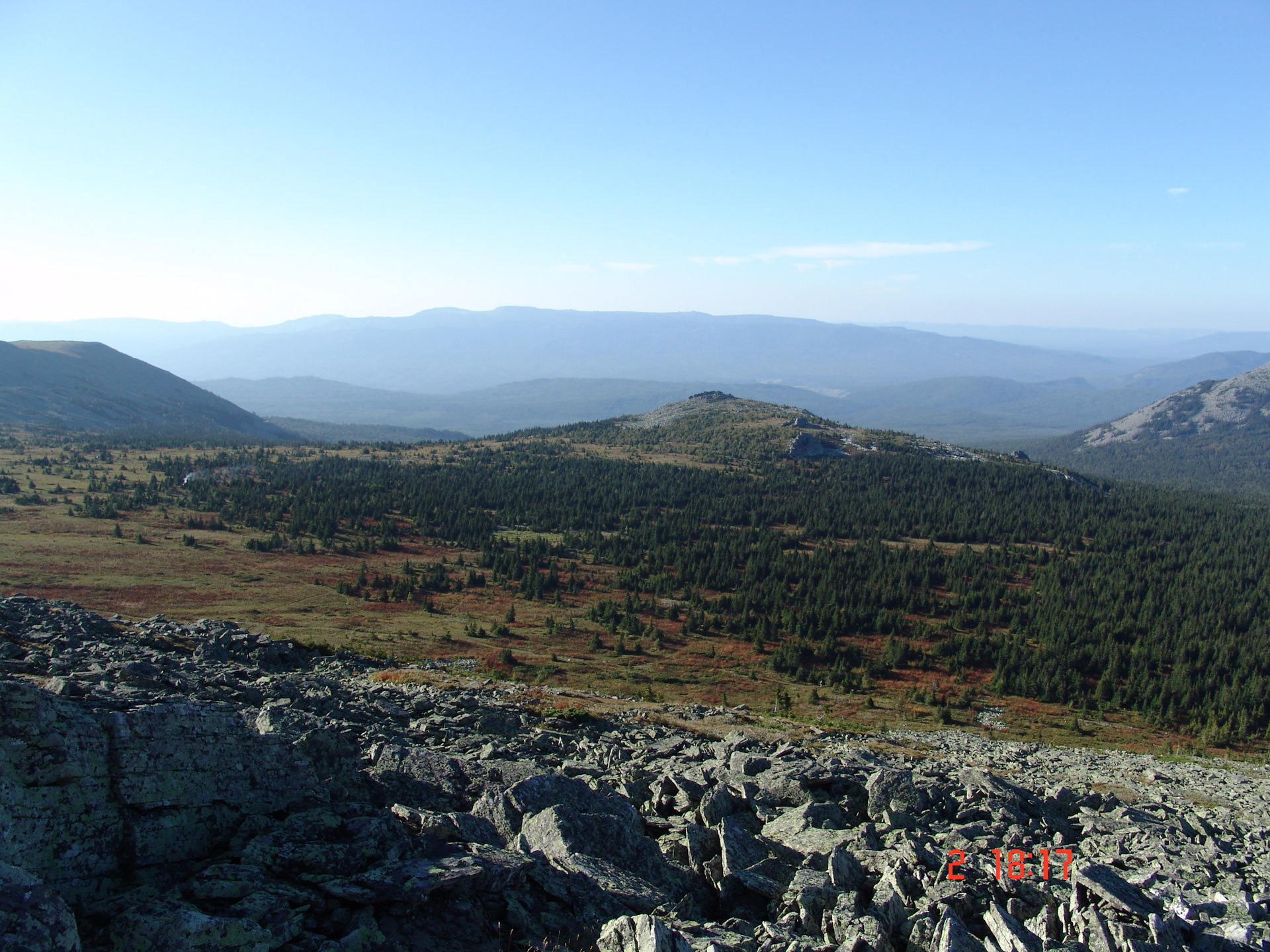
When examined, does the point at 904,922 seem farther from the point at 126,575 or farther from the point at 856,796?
the point at 126,575

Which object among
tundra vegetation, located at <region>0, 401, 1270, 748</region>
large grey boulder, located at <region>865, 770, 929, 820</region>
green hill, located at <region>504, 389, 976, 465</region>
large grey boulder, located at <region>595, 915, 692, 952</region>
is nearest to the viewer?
large grey boulder, located at <region>595, 915, 692, 952</region>

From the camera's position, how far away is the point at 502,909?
9.34m

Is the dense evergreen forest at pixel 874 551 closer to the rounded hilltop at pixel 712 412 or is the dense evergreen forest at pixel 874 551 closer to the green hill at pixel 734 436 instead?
the green hill at pixel 734 436

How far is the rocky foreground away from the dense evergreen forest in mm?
28661

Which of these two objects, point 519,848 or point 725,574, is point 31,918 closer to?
point 519,848

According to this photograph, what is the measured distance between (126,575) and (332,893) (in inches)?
2125

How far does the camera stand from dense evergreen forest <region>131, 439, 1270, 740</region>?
45375 millimetres

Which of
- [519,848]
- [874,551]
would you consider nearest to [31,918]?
[519,848]

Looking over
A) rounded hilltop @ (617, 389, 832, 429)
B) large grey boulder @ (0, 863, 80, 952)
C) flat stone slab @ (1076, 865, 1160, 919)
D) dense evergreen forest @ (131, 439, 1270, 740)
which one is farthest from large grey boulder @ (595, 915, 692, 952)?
rounded hilltop @ (617, 389, 832, 429)

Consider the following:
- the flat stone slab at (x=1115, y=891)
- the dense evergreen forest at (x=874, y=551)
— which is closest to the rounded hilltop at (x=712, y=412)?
the dense evergreen forest at (x=874, y=551)

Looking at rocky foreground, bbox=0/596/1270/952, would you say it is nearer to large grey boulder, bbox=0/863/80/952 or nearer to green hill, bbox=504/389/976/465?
large grey boulder, bbox=0/863/80/952

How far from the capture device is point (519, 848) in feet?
36.7

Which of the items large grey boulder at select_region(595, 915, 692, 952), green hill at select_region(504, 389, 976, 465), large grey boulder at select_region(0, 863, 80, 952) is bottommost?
green hill at select_region(504, 389, 976, 465)
